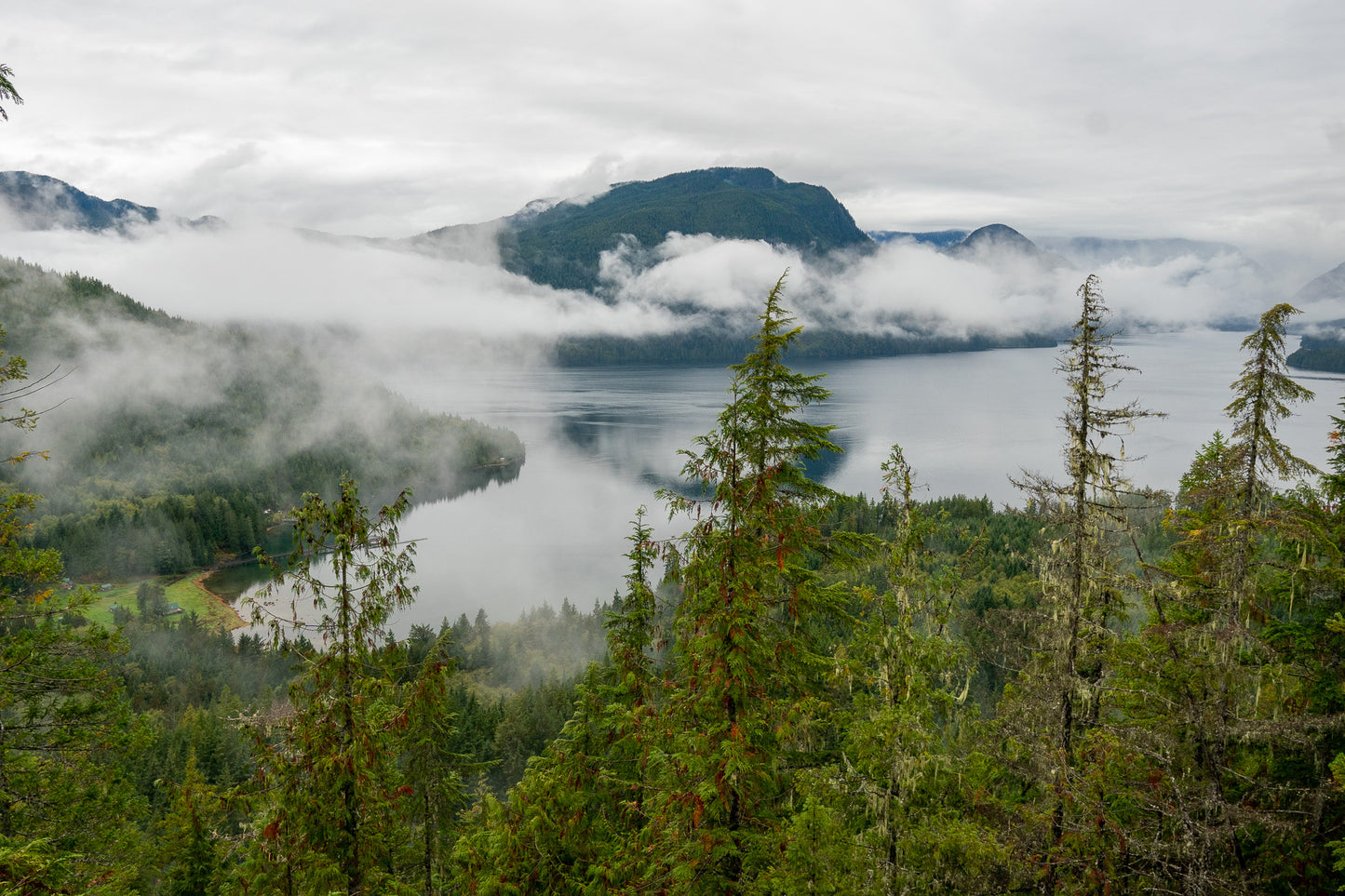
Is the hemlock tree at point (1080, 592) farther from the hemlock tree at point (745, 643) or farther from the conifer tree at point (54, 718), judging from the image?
the conifer tree at point (54, 718)

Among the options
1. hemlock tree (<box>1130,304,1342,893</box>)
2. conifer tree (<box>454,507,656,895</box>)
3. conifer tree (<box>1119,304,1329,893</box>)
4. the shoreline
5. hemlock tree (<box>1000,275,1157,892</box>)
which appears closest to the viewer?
hemlock tree (<box>1000,275,1157,892</box>)

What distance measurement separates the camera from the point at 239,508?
159500 millimetres

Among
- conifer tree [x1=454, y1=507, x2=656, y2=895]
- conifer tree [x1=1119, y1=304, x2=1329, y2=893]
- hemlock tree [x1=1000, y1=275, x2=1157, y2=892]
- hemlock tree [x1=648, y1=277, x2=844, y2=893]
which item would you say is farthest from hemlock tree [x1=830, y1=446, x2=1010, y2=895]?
conifer tree [x1=454, y1=507, x2=656, y2=895]

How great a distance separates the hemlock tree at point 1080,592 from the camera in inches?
405

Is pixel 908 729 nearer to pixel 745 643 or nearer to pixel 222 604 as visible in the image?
pixel 745 643

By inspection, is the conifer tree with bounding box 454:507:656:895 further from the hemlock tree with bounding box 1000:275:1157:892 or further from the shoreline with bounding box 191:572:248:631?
the shoreline with bounding box 191:572:248:631

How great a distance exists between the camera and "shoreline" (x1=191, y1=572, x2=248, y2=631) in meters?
107

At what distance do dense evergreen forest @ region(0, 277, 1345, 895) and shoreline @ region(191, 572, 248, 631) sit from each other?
10816 cm

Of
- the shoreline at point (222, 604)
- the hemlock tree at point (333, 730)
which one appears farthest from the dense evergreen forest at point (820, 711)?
the shoreline at point (222, 604)

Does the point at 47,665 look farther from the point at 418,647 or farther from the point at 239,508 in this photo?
the point at 239,508

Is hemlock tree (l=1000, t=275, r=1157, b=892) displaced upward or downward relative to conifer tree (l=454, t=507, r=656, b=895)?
upward

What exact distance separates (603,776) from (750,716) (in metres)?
3.34

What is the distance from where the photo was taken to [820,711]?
427 inches

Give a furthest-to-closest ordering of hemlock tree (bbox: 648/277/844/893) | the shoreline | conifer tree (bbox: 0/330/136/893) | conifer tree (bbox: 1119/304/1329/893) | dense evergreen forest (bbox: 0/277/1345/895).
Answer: the shoreline
conifer tree (bbox: 1119/304/1329/893)
conifer tree (bbox: 0/330/136/893)
dense evergreen forest (bbox: 0/277/1345/895)
hemlock tree (bbox: 648/277/844/893)
